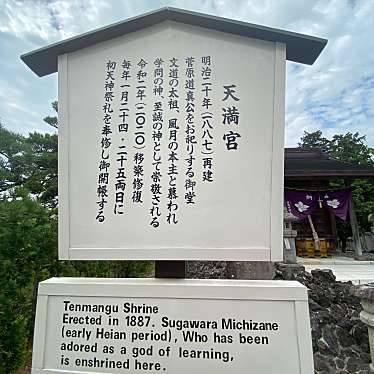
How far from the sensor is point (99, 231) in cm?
183

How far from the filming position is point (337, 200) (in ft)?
30.8

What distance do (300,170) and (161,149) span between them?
8.50 meters

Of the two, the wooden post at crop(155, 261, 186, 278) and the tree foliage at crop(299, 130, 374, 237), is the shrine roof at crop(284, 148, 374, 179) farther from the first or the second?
the wooden post at crop(155, 261, 186, 278)

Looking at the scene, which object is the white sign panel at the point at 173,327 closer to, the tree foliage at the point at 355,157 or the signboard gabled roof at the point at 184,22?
the signboard gabled roof at the point at 184,22

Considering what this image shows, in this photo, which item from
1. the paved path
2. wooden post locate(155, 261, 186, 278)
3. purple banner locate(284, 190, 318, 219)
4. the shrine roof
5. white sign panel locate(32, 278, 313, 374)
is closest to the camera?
white sign panel locate(32, 278, 313, 374)

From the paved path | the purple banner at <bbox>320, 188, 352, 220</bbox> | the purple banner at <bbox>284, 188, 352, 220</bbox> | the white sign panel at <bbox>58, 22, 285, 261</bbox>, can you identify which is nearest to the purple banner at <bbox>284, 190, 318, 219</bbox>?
the purple banner at <bbox>284, 188, 352, 220</bbox>

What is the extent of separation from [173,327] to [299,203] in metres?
8.50

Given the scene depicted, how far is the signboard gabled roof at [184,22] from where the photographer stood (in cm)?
176

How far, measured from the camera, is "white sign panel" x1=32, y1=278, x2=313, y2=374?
160cm

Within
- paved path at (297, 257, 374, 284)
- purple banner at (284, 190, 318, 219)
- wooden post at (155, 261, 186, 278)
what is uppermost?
purple banner at (284, 190, 318, 219)

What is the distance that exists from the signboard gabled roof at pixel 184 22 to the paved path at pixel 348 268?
5955 mm

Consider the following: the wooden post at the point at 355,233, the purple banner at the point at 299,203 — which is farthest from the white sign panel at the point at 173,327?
the wooden post at the point at 355,233

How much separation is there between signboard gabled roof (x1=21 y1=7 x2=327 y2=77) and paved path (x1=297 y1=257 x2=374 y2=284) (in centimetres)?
596

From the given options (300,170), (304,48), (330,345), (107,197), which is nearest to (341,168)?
(300,170)
